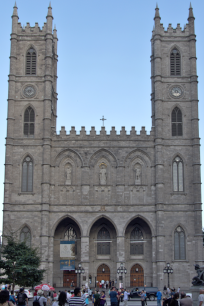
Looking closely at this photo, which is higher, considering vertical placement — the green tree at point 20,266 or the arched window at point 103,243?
the arched window at point 103,243

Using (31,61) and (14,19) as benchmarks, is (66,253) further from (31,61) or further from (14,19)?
(14,19)

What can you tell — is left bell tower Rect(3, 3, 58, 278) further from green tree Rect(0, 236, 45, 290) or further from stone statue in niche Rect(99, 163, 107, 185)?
green tree Rect(0, 236, 45, 290)

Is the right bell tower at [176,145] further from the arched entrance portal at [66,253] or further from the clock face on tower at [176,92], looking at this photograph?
the arched entrance portal at [66,253]

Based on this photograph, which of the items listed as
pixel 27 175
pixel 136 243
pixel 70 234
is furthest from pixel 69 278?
pixel 27 175

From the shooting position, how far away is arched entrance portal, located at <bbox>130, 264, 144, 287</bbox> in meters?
50.8

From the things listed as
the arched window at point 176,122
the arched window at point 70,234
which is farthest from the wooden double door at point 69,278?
the arched window at point 176,122

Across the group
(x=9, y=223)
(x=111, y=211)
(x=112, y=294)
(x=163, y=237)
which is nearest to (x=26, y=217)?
(x=9, y=223)

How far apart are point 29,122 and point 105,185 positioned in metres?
10.8

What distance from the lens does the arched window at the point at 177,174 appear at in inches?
2031

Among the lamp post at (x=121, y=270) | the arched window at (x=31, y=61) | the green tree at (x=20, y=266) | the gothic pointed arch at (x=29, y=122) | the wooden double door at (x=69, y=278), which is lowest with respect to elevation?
the wooden double door at (x=69, y=278)

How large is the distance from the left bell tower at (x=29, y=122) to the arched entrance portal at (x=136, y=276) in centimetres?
954

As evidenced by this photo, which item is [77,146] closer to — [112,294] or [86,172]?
[86,172]

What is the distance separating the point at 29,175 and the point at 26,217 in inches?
175

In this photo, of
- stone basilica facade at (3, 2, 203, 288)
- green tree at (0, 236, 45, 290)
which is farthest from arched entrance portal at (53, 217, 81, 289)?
green tree at (0, 236, 45, 290)
